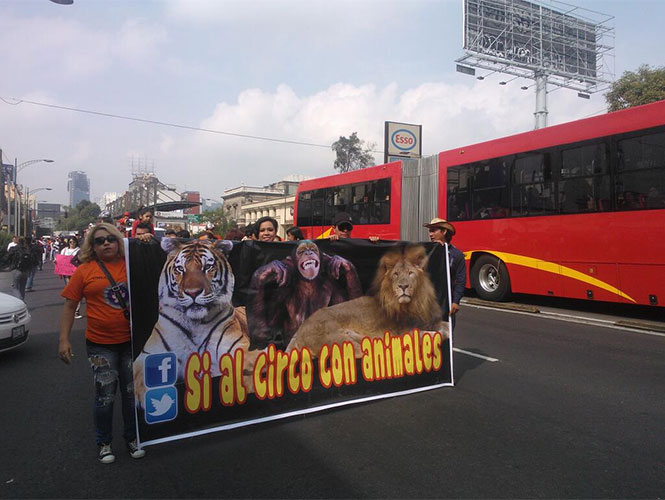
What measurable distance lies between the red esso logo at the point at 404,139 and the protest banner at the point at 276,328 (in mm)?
33384

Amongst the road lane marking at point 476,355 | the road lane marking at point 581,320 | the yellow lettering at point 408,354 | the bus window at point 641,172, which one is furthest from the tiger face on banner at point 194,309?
the bus window at point 641,172

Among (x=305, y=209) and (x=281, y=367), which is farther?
(x=305, y=209)

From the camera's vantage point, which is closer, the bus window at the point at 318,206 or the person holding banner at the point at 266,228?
Result: the person holding banner at the point at 266,228

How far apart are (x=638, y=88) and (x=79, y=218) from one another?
375ft

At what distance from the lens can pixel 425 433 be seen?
3979 mm

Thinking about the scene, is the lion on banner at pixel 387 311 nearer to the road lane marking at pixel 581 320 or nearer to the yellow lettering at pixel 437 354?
the yellow lettering at pixel 437 354

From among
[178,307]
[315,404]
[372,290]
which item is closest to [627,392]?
[372,290]

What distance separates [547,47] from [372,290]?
119ft

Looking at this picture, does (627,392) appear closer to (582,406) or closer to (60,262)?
(582,406)

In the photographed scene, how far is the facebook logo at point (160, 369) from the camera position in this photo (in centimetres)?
365

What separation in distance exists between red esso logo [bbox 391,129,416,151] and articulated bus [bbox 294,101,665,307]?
2377 cm

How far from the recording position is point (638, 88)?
21.3 m

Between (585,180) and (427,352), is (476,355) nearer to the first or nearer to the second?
(427,352)

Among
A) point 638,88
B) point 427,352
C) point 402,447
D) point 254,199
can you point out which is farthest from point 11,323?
point 254,199
